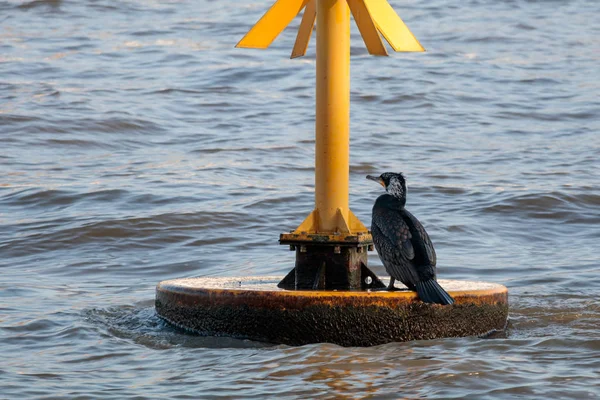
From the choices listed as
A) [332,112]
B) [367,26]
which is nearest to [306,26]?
[367,26]

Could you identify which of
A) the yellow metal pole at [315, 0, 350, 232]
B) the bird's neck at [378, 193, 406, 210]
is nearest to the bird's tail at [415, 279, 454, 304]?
the bird's neck at [378, 193, 406, 210]

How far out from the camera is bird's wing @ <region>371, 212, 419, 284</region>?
18.2 ft

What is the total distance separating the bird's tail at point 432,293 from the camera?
18.0 ft

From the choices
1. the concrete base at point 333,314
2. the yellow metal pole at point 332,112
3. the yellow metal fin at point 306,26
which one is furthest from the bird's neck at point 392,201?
the yellow metal fin at point 306,26

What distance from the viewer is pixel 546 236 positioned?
9.70 m

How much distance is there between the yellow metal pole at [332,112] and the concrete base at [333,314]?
541mm

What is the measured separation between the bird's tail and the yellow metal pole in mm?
600

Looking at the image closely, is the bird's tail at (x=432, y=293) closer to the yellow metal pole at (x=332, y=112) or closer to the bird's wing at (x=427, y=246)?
the bird's wing at (x=427, y=246)

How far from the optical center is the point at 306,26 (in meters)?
6.31

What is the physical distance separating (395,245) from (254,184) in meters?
5.75

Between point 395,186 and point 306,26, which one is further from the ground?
point 306,26

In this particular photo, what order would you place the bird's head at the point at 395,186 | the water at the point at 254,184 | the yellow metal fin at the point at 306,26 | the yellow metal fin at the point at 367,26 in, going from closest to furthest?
the water at the point at 254,184
the bird's head at the point at 395,186
the yellow metal fin at the point at 367,26
the yellow metal fin at the point at 306,26

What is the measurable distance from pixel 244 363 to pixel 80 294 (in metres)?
2.28

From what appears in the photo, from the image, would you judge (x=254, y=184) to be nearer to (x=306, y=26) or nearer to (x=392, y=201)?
(x=306, y=26)
